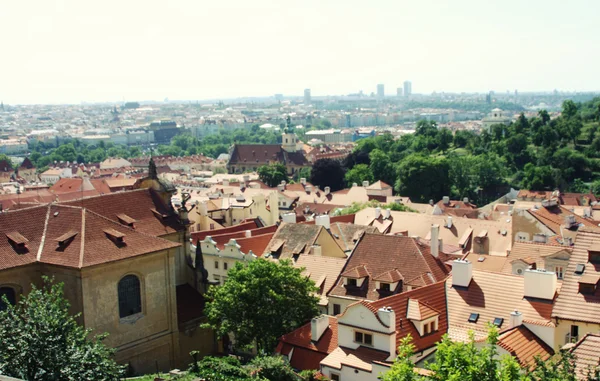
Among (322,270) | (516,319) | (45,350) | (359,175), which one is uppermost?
(45,350)

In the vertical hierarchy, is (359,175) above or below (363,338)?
below

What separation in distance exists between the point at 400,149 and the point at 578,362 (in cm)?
15809

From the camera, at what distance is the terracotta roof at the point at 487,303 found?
103 feet

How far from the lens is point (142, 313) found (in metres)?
38.3

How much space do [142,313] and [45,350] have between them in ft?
45.1

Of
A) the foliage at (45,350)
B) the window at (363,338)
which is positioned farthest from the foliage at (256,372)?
the foliage at (45,350)

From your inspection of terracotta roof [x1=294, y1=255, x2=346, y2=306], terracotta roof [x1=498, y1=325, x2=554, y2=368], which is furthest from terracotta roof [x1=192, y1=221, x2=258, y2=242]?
terracotta roof [x1=498, y1=325, x2=554, y2=368]

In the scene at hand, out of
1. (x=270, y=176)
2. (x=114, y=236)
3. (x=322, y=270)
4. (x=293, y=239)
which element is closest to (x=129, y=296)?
(x=114, y=236)

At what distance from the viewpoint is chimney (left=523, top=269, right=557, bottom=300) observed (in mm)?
31578

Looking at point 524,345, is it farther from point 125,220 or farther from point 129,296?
point 125,220

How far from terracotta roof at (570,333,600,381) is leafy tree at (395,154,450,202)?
95344 millimetres

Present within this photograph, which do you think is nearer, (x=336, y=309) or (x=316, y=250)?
(x=336, y=309)

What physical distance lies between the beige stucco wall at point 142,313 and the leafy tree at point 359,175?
95174 mm

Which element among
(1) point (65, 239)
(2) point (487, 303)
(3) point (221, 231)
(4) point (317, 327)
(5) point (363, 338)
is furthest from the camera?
(3) point (221, 231)
